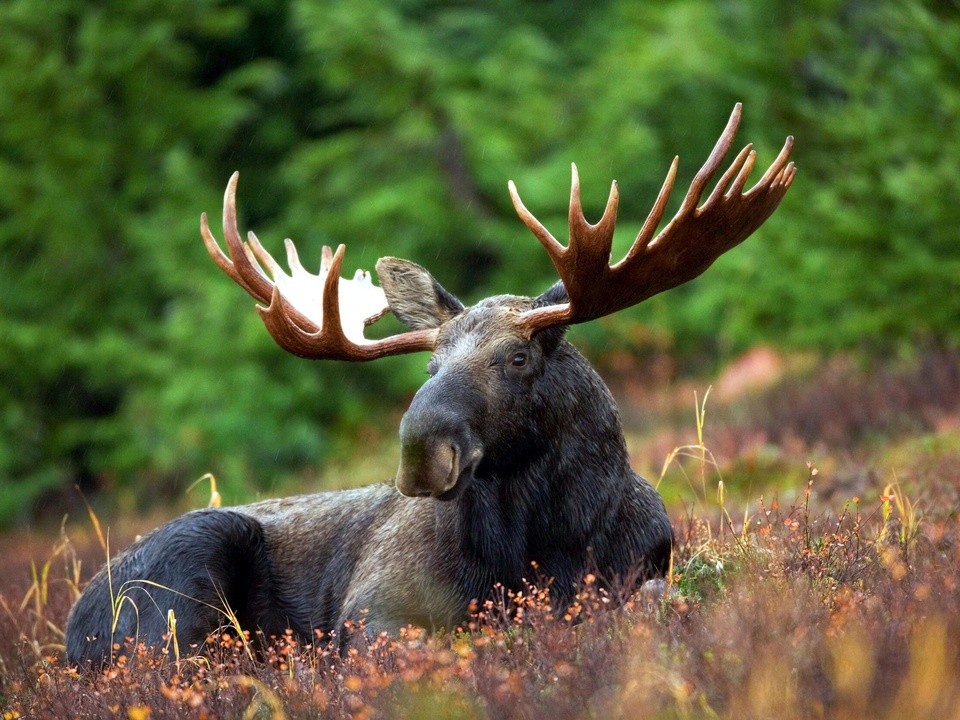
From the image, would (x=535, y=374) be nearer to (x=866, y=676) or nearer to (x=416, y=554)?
(x=416, y=554)

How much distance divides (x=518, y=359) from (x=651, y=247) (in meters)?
0.66

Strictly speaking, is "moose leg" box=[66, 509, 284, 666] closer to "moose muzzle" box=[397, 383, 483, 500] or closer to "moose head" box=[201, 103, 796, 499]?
"moose head" box=[201, 103, 796, 499]

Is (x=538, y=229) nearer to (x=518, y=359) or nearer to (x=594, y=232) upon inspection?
(x=594, y=232)

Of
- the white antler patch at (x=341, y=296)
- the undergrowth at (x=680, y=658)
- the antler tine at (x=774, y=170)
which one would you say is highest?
the antler tine at (x=774, y=170)

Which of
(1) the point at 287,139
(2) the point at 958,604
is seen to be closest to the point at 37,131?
(1) the point at 287,139

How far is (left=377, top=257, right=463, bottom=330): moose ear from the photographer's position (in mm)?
5238

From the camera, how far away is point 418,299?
17.3 feet

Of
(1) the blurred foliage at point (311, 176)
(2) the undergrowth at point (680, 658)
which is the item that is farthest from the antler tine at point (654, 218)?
(1) the blurred foliage at point (311, 176)

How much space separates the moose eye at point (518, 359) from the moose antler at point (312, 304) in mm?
478

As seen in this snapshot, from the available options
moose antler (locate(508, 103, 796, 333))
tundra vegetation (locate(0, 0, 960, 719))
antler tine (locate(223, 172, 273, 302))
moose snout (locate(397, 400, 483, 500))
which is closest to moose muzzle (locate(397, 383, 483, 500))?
moose snout (locate(397, 400, 483, 500))

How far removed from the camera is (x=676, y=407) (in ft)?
47.1

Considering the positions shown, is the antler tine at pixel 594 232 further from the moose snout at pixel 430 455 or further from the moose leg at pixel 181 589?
the moose leg at pixel 181 589

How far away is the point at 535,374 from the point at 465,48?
49.3ft

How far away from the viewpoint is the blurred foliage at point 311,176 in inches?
564
